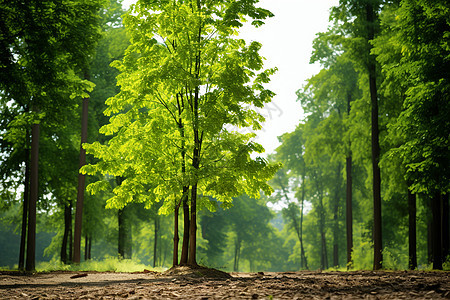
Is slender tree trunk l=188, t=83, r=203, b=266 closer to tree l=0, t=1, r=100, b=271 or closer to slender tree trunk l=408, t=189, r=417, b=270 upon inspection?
tree l=0, t=1, r=100, b=271

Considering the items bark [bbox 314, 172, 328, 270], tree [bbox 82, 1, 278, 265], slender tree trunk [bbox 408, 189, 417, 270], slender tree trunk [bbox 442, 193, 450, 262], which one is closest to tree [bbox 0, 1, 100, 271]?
tree [bbox 82, 1, 278, 265]

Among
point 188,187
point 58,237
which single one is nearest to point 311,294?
point 188,187

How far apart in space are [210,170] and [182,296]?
542 cm

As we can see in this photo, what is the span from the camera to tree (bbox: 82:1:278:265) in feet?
38.0

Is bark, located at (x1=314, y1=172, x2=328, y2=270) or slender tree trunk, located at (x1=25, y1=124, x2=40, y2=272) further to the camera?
bark, located at (x1=314, y1=172, x2=328, y2=270)

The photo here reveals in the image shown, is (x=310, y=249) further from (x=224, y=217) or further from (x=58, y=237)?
(x=58, y=237)

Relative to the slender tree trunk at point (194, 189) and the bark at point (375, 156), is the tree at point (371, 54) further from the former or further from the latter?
the slender tree trunk at point (194, 189)

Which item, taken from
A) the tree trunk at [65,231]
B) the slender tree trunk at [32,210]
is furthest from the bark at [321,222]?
the slender tree trunk at [32,210]

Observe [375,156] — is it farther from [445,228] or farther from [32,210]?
[32,210]

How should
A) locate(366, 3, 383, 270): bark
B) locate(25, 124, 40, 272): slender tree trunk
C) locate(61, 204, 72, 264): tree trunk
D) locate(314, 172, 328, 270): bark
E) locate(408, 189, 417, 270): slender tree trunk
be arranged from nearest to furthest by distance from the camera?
locate(25, 124, 40, 272): slender tree trunk < locate(366, 3, 383, 270): bark < locate(408, 189, 417, 270): slender tree trunk < locate(61, 204, 72, 264): tree trunk < locate(314, 172, 328, 270): bark

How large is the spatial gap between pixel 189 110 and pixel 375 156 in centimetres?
841

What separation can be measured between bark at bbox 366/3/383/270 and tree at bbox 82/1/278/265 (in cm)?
600

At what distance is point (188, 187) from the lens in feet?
41.5

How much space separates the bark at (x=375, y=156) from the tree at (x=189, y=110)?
6.00 m
